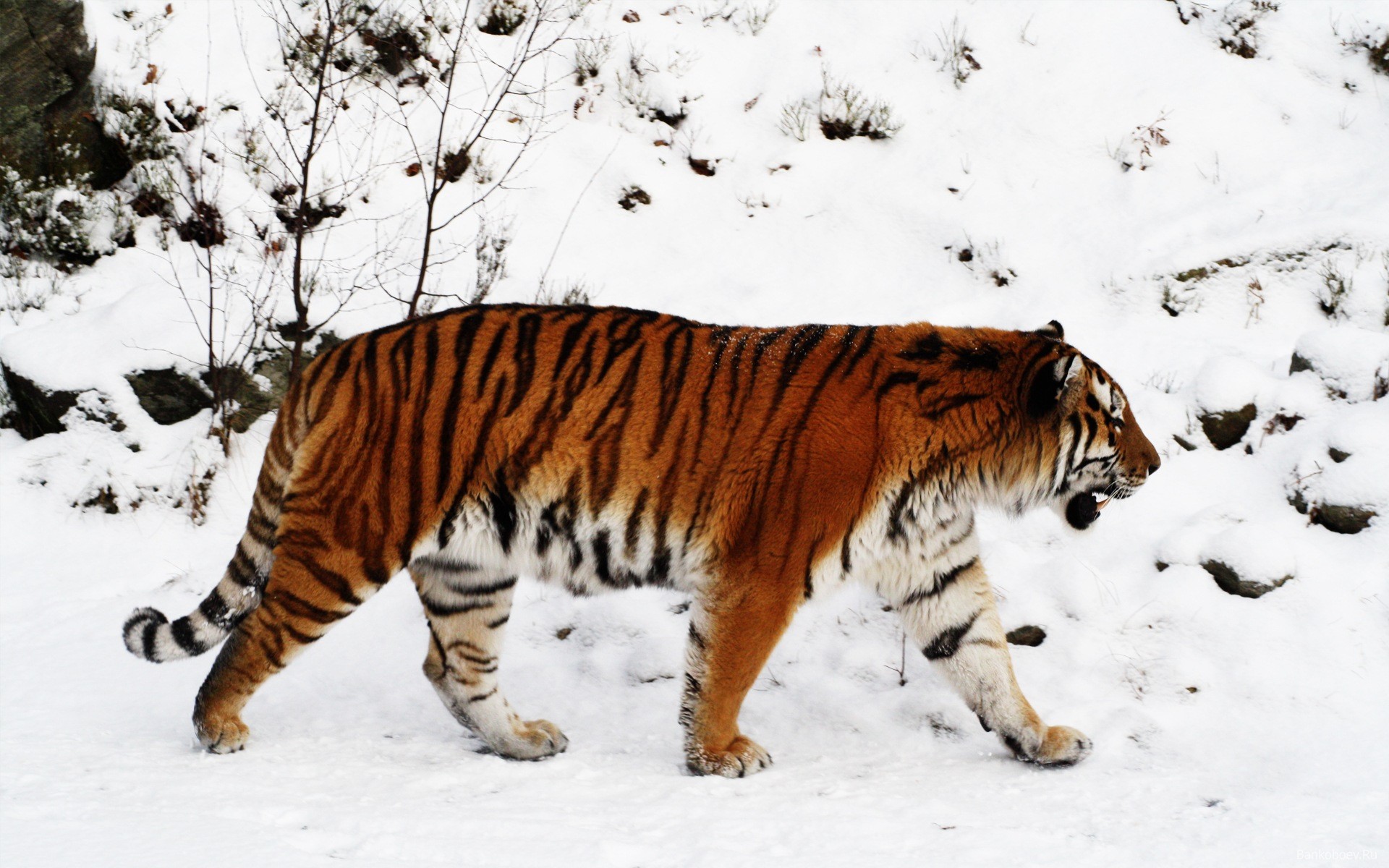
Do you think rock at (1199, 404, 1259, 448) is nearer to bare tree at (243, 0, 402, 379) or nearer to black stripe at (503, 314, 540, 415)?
black stripe at (503, 314, 540, 415)

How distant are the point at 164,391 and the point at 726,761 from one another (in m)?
4.16

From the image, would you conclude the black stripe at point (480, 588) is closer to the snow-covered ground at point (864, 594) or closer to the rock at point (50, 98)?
the snow-covered ground at point (864, 594)

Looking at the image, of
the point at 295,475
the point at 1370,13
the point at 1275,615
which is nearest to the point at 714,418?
the point at 295,475

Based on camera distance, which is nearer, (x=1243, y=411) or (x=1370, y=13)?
(x=1243, y=411)

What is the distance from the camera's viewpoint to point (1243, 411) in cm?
534

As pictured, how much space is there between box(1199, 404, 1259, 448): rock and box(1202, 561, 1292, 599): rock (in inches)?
38.9

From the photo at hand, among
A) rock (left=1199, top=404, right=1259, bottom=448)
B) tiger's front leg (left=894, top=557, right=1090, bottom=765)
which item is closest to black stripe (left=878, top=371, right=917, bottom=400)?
tiger's front leg (left=894, top=557, right=1090, bottom=765)

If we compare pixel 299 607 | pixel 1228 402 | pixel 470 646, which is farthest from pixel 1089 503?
pixel 299 607

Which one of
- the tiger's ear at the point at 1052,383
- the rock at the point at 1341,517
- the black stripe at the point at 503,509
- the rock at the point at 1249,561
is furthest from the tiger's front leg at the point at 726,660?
the rock at the point at 1341,517

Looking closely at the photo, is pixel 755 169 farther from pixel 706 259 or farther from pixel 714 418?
pixel 714 418

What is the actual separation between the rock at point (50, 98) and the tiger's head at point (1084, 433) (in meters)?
6.61

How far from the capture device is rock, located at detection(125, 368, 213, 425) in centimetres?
627

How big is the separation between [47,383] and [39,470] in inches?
18.5

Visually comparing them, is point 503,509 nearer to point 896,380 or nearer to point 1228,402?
point 896,380
